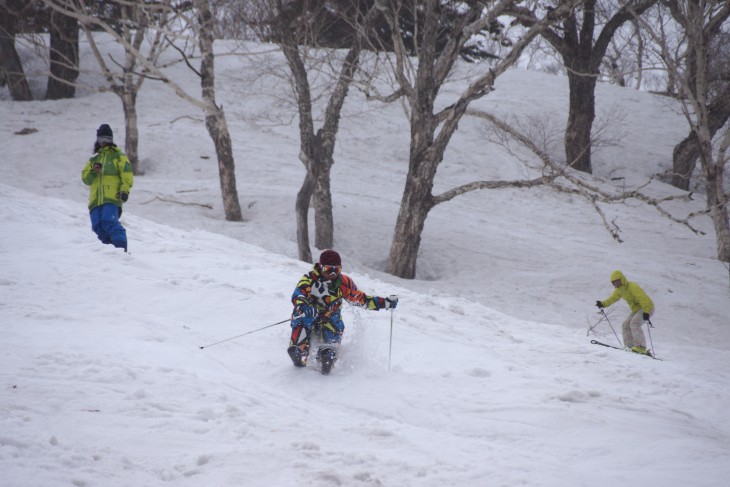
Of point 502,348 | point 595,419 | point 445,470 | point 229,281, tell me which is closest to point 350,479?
point 445,470

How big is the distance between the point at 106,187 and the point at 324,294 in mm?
4381

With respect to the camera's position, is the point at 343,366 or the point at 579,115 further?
the point at 579,115

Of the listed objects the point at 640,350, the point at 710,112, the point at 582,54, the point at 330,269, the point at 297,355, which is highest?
the point at 582,54

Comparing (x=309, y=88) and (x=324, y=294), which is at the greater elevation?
(x=309, y=88)

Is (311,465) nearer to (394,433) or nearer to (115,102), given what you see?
(394,433)

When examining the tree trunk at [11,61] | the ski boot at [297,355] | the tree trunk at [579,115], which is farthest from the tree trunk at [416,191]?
the tree trunk at [11,61]

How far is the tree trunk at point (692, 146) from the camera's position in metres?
18.1

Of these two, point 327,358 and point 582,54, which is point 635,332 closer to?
point 327,358

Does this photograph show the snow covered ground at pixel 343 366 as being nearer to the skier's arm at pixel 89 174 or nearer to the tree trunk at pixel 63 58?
the skier's arm at pixel 89 174

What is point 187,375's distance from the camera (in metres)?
4.55

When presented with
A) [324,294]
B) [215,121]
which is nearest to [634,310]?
[324,294]

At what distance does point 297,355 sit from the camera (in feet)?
17.5

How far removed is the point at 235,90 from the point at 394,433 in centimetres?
2384

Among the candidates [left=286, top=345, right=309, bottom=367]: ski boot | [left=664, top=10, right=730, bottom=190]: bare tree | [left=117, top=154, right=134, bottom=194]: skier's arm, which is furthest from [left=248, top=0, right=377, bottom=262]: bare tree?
[left=664, top=10, right=730, bottom=190]: bare tree
